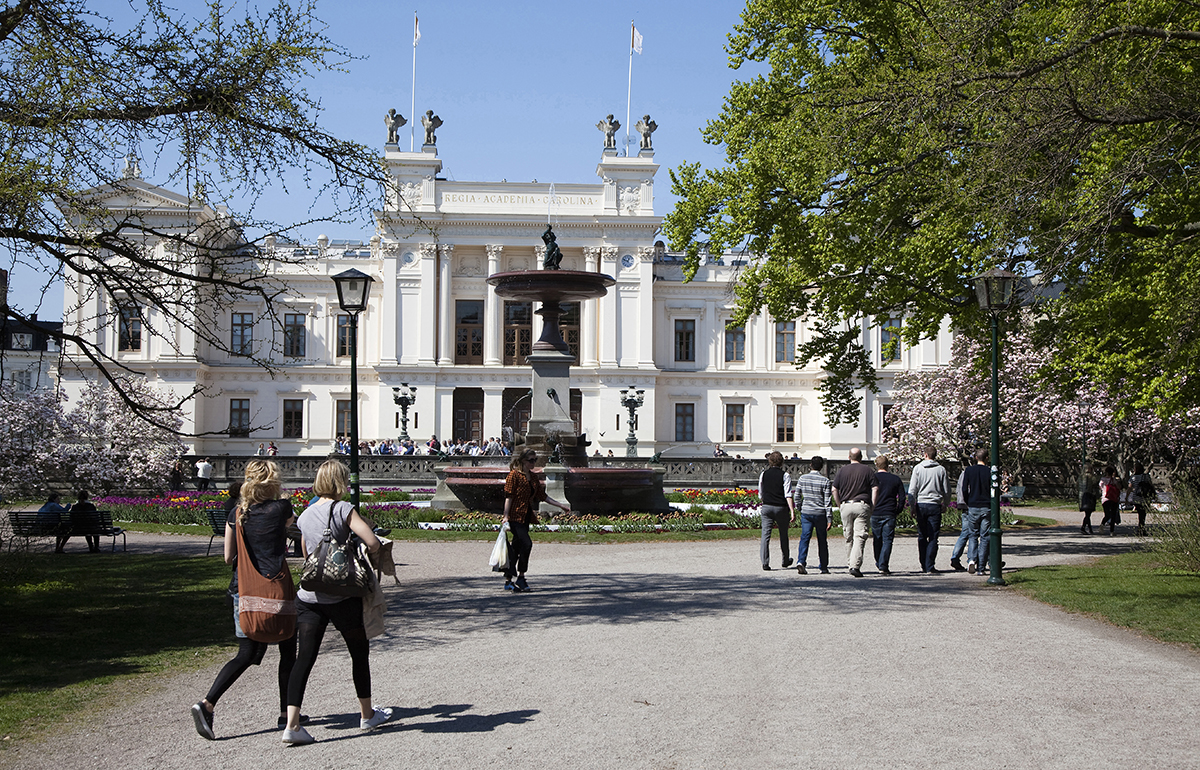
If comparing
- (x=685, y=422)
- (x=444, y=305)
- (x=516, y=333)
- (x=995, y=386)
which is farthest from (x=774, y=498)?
(x=685, y=422)

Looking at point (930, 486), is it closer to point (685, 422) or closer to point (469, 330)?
point (685, 422)

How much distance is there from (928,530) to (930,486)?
0.63m

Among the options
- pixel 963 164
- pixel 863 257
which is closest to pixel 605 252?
pixel 863 257

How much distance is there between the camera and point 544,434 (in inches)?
938

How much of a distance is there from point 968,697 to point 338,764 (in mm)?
4180

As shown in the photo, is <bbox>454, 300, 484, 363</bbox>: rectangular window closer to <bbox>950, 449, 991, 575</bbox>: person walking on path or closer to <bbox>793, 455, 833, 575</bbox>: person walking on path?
<bbox>793, 455, 833, 575</bbox>: person walking on path

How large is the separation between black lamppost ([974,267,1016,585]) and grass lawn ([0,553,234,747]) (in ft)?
30.5

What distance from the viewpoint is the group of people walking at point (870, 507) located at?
47.9 feet

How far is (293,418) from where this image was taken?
57.3 m

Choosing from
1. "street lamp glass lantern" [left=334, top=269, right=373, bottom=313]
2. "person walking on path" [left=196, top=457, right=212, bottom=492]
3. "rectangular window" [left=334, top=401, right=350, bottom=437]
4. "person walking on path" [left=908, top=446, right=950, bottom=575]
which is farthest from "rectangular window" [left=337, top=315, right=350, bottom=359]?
"person walking on path" [left=908, top=446, right=950, bottom=575]

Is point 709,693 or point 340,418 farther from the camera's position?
point 340,418

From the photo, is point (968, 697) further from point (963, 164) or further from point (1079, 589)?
point (963, 164)

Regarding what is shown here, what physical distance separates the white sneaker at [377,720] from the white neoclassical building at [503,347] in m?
48.8

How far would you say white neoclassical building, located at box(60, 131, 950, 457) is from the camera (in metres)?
56.0
